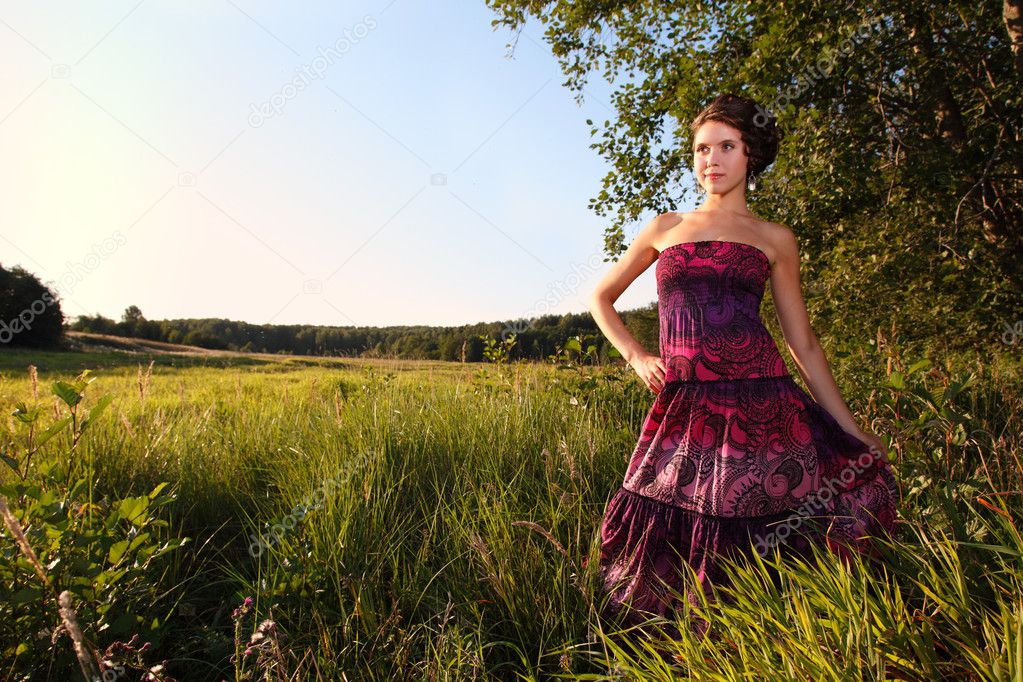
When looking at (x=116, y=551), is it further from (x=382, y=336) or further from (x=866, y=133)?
(x=866, y=133)

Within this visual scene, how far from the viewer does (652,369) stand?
8.08 feet

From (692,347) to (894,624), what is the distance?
1113mm

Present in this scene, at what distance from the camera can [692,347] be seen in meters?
2.45

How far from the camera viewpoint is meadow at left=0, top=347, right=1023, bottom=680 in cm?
174

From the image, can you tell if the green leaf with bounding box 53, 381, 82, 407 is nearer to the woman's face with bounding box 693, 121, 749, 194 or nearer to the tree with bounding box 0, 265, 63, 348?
the woman's face with bounding box 693, 121, 749, 194

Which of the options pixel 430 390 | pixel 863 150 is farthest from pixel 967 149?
pixel 430 390

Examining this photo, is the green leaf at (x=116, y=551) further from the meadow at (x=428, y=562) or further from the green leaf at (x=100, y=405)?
the green leaf at (x=100, y=405)

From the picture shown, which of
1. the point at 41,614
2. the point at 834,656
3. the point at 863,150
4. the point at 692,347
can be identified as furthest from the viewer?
the point at 863,150

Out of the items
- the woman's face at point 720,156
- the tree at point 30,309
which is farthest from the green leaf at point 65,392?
the tree at point 30,309

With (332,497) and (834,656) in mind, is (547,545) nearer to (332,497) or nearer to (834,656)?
(332,497)

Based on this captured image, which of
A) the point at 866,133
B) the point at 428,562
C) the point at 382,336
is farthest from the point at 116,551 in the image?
the point at 866,133

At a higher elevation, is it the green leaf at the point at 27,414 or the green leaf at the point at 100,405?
the green leaf at the point at 100,405

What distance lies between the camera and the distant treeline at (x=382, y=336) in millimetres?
6207

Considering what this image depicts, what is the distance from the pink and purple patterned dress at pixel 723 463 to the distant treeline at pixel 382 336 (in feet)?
5.25
